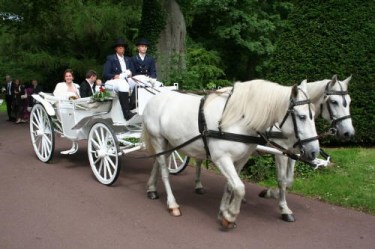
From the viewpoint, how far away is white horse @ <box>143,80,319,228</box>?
4.95 metres

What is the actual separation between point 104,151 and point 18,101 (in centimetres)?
1384

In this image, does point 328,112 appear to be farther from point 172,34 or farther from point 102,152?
point 172,34

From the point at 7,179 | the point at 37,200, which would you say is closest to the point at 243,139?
the point at 37,200

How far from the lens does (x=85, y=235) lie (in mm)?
5395

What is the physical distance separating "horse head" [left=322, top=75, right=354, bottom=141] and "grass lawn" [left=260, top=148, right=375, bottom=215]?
1.33 meters

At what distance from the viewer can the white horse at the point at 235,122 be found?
4.95m

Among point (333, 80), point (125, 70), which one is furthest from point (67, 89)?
point (333, 80)

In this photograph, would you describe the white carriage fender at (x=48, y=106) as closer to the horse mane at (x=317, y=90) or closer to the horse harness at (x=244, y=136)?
the horse harness at (x=244, y=136)

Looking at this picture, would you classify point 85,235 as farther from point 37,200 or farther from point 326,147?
point 326,147

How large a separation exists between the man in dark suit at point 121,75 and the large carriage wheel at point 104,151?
0.50m

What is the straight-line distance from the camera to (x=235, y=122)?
5332 millimetres

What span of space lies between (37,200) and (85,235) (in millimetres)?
1826

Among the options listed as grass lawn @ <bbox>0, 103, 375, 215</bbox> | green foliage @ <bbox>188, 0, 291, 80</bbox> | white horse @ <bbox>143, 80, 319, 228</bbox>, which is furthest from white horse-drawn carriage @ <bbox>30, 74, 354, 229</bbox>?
green foliage @ <bbox>188, 0, 291, 80</bbox>

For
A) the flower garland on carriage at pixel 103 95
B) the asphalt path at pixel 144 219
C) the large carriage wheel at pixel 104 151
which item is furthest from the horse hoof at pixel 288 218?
the flower garland on carriage at pixel 103 95
